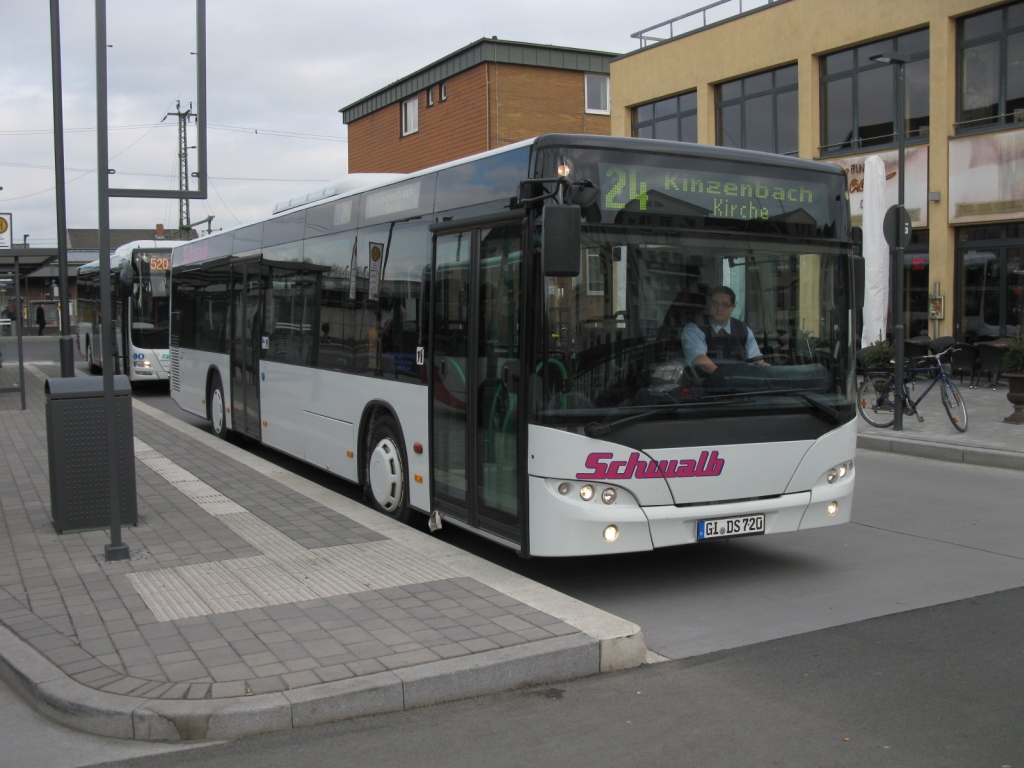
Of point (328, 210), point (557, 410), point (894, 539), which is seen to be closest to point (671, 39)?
point (328, 210)

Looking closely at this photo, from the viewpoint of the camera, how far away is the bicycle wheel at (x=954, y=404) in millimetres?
13641

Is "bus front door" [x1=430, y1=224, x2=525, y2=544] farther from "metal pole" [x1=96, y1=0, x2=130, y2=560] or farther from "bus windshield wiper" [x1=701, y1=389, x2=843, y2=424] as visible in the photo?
"metal pole" [x1=96, y1=0, x2=130, y2=560]

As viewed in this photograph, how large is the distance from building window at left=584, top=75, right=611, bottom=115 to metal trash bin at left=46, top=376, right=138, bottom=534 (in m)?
32.7

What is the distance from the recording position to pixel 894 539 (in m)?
8.30

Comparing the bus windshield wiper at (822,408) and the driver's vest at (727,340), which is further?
the bus windshield wiper at (822,408)

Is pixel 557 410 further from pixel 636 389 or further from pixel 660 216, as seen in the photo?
pixel 660 216

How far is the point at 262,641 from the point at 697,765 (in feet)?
7.43

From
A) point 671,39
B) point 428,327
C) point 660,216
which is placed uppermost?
point 671,39

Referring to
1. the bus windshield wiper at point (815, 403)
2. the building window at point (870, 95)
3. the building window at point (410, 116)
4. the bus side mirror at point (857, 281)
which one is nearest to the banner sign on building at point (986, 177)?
A: the building window at point (870, 95)

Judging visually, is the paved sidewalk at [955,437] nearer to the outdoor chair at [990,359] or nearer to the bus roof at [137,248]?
the outdoor chair at [990,359]

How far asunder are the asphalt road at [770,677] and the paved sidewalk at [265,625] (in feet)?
0.44

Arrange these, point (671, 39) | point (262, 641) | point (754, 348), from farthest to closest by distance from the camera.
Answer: point (671, 39) → point (754, 348) → point (262, 641)

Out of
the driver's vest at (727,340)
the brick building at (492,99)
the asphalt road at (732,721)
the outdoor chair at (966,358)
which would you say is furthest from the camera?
the brick building at (492,99)

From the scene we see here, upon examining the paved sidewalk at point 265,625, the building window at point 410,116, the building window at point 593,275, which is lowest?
the paved sidewalk at point 265,625
